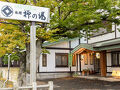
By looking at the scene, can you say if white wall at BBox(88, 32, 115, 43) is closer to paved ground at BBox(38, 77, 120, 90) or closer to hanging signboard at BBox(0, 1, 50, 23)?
paved ground at BBox(38, 77, 120, 90)

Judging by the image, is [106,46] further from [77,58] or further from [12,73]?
[12,73]

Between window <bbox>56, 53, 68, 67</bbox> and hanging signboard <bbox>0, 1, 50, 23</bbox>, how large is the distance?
1586cm

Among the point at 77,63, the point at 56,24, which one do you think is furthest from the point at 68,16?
the point at 77,63

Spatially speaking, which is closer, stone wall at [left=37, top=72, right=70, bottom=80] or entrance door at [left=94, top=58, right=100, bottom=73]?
stone wall at [left=37, top=72, right=70, bottom=80]

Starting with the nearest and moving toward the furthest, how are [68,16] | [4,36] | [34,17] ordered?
1. [34,17]
2. [4,36]
3. [68,16]

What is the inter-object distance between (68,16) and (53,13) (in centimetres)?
112

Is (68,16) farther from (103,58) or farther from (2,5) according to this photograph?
(103,58)

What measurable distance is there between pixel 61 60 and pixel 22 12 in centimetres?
1672

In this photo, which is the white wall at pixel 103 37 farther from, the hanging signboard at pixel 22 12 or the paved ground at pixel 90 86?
the hanging signboard at pixel 22 12

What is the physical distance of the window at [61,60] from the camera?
24.1 meters

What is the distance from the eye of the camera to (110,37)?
20.0 metres

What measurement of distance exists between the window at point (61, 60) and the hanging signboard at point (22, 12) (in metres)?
15.9

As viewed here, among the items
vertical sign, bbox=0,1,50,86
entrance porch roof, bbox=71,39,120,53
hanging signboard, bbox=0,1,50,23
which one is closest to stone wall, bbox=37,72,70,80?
entrance porch roof, bbox=71,39,120,53

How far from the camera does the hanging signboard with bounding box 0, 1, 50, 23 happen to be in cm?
777
